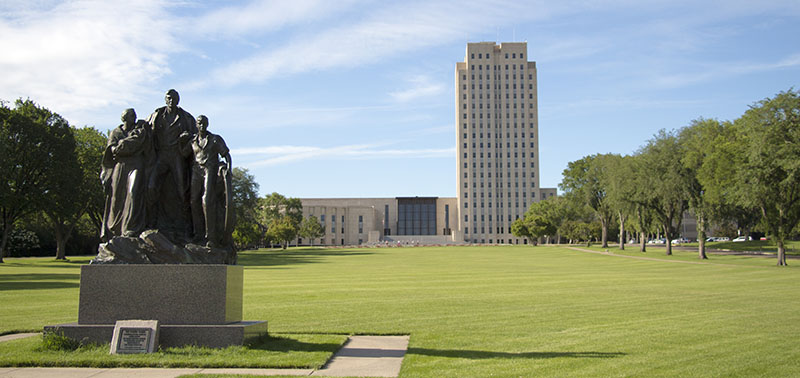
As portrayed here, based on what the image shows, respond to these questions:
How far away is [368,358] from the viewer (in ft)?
33.0

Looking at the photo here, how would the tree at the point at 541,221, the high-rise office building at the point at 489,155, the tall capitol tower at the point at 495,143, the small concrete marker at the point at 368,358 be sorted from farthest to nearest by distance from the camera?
the tall capitol tower at the point at 495,143
the high-rise office building at the point at 489,155
the tree at the point at 541,221
the small concrete marker at the point at 368,358

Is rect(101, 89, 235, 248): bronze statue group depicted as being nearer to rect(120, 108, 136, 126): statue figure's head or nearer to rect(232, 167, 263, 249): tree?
rect(120, 108, 136, 126): statue figure's head

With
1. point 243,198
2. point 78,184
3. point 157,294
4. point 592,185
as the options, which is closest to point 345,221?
point 243,198

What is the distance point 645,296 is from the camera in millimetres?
20906

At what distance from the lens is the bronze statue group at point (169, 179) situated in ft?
38.1

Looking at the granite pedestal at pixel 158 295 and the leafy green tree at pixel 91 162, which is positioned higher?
the leafy green tree at pixel 91 162

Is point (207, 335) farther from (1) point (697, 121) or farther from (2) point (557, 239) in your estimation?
(2) point (557, 239)

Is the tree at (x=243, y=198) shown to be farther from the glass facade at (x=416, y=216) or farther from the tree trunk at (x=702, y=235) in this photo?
the glass facade at (x=416, y=216)

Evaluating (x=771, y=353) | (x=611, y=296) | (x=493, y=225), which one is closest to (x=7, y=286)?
(x=611, y=296)

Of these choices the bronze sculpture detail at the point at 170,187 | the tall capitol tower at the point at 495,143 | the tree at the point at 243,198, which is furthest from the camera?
the tall capitol tower at the point at 495,143

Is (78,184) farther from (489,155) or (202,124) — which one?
(489,155)

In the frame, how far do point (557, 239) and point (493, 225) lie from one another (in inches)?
715

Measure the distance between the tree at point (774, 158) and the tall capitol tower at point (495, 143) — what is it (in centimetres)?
12648

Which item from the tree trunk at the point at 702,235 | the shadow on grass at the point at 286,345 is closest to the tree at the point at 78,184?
the shadow on grass at the point at 286,345
